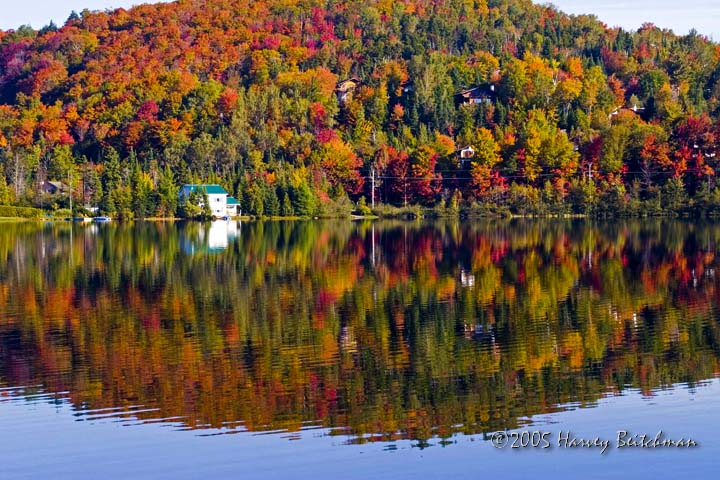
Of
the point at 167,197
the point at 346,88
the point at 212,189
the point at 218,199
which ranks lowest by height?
the point at 218,199

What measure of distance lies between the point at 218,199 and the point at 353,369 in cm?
7412

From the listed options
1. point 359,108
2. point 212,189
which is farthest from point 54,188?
point 359,108

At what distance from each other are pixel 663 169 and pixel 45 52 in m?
99.5

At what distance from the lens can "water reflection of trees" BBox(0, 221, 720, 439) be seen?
48.6 ft

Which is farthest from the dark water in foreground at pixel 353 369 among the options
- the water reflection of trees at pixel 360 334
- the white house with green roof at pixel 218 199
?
the white house with green roof at pixel 218 199

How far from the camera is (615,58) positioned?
138250mm

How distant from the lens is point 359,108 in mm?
116750

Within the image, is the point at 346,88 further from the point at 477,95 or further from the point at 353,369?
the point at 353,369

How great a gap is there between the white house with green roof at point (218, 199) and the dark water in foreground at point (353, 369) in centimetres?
5504

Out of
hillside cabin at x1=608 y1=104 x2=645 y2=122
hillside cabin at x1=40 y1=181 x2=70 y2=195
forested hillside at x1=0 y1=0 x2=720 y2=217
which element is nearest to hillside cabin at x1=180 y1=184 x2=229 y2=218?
forested hillside at x1=0 y1=0 x2=720 y2=217
